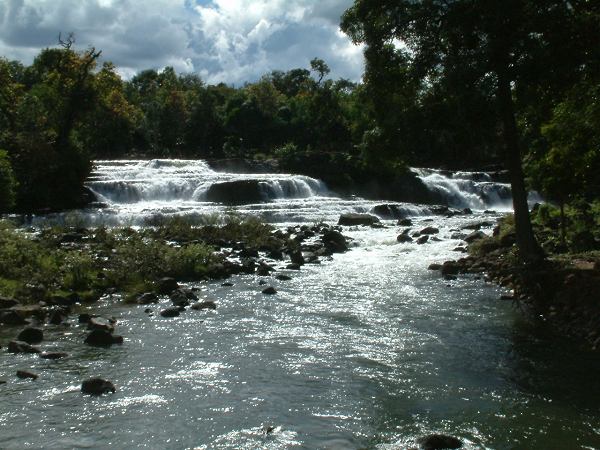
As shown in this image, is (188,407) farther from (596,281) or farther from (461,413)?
(596,281)

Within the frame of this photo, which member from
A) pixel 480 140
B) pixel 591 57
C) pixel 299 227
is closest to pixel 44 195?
pixel 299 227

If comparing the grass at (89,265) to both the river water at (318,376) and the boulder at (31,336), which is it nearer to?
the river water at (318,376)

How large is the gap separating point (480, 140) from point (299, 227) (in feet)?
56.6

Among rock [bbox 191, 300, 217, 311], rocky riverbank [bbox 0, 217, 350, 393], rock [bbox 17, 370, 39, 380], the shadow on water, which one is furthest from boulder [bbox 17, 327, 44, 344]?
the shadow on water

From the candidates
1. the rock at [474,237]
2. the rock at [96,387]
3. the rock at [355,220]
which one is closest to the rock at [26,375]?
the rock at [96,387]

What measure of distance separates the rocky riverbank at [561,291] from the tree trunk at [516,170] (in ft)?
1.52

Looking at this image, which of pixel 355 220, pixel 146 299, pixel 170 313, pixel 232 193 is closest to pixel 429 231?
pixel 355 220

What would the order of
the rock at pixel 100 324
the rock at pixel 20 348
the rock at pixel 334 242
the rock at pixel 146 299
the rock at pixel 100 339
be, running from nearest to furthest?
1. the rock at pixel 20 348
2. the rock at pixel 100 339
3. the rock at pixel 100 324
4. the rock at pixel 146 299
5. the rock at pixel 334 242

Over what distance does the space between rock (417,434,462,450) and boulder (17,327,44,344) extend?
8.22 metres

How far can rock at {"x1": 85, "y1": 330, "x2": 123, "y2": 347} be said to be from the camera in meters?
12.8

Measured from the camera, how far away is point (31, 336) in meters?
13.0

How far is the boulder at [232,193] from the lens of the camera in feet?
137

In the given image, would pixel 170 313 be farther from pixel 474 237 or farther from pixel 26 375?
pixel 474 237

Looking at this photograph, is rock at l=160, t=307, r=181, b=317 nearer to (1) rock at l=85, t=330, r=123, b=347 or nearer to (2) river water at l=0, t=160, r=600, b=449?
(2) river water at l=0, t=160, r=600, b=449
